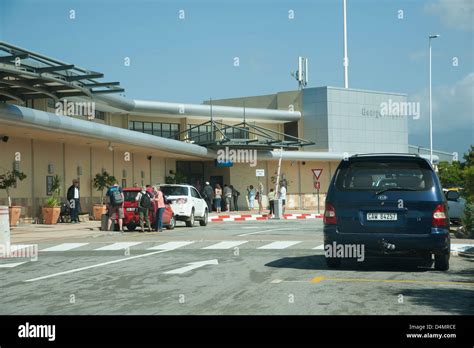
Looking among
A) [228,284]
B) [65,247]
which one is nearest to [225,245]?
[65,247]

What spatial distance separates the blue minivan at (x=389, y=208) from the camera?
11367 millimetres

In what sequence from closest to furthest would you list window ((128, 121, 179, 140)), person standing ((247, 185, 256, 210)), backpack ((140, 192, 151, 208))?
backpack ((140, 192, 151, 208))
window ((128, 121, 179, 140))
person standing ((247, 185, 256, 210))

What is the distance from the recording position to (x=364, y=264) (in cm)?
1304

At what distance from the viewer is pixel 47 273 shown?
12789 mm

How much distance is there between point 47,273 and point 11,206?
15.9 metres

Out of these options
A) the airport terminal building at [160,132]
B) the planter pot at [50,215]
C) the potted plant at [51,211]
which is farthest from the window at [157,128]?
the planter pot at [50,215]

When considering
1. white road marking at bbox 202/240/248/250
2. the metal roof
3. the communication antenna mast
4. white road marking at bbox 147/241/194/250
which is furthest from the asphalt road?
the communication antenna mast

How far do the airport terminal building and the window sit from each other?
2.6 inches

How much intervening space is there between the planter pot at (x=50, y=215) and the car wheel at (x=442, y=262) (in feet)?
68.4

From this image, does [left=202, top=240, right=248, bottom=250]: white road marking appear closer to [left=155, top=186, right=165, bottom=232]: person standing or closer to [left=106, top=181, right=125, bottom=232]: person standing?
[left=155, top=186, right=165, bottom=232]: person standing

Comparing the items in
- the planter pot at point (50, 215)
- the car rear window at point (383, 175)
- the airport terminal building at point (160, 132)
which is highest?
the airport terminal building at point (160, 132)

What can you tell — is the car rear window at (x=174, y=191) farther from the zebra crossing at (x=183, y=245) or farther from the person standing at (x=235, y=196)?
the person standing at (x=235, y=196)

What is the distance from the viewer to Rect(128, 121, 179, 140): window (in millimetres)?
44544
